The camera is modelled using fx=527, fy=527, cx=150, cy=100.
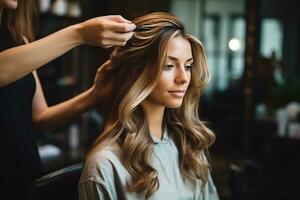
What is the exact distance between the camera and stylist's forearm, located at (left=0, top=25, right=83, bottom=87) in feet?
4.31

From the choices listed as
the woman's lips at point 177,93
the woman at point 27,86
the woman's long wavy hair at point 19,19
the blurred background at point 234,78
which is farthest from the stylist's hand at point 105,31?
the blurred background at point 234,78

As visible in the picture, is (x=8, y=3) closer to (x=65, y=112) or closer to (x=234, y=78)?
(x=65, y=112)

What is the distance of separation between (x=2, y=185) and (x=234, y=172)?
851 millimetres

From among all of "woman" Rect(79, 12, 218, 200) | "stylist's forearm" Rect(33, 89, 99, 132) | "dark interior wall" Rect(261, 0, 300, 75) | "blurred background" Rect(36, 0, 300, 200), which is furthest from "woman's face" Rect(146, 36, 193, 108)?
"dark interior wall" Rect(261, 0, 300, 75)

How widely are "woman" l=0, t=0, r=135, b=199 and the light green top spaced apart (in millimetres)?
187

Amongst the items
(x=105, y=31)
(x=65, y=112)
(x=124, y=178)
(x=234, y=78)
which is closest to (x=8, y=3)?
(x=105, y=31)

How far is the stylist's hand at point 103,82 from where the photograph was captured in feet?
5.36

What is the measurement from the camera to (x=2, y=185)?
154 cm

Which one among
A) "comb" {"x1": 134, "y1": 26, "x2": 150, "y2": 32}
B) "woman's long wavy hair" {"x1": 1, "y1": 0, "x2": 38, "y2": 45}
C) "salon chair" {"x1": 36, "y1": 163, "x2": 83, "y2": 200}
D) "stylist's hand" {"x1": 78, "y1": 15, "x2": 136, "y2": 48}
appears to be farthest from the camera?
"woman's long wavy hair" {"x1": 1, "y1": 0, "x2": 38, "y2": 45}

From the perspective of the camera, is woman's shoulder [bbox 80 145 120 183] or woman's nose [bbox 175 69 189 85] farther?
woman's nose [bbox 175 69 189 85]

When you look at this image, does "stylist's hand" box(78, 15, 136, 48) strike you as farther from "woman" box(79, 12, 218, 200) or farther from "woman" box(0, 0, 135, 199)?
"woman" box(79, 12, 218, 200)

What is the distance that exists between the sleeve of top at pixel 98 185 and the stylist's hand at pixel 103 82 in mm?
310

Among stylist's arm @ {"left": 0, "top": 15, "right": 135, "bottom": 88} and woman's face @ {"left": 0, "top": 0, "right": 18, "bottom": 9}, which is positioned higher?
woman's face @ {"left": 0, "top": 0, "right": 18, "bottom": 9}

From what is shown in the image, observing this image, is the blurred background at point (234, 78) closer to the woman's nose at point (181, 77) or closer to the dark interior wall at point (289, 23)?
the dark interior wall at point (289, 23)
